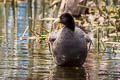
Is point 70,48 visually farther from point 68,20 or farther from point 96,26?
point 96,26

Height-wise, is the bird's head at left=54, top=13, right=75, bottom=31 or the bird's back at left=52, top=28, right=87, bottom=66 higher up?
the bird's head at left=54, top=13, right=75, bottom=31

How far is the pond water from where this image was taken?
23.6ft

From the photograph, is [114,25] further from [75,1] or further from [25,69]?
[25,69]

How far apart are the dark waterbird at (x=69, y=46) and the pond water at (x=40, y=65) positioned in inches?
4.9

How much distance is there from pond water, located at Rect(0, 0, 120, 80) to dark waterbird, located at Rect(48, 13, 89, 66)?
125 millimetres

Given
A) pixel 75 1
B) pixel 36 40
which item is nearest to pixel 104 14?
pixel 36 40

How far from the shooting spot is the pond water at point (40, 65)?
7.18 m

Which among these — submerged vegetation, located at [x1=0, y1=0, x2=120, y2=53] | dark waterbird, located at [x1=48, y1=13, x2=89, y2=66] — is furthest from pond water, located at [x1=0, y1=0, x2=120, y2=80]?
submerged vegetation, located at [x1=0, y1=0, x2=120, y2=53]

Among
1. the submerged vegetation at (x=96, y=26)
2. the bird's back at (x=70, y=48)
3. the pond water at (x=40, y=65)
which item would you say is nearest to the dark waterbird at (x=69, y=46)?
the bird's back at (x=70, y=48)

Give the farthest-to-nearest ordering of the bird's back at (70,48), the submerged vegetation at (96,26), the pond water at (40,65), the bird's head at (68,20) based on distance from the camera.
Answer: the submerged vegetation at (96,26) < the bird's head at (68,20) < the bird's back at (70,48) < the pond water at (40,65)

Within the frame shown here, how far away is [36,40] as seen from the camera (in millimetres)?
10938

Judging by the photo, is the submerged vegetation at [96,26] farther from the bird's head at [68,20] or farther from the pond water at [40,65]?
the bird's head at [68,20]

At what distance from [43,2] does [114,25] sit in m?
8.36

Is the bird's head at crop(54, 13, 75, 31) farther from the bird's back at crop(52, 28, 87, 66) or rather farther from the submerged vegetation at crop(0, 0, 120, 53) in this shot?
the submerged vegetation at crop(0, 0, 120, 53)
